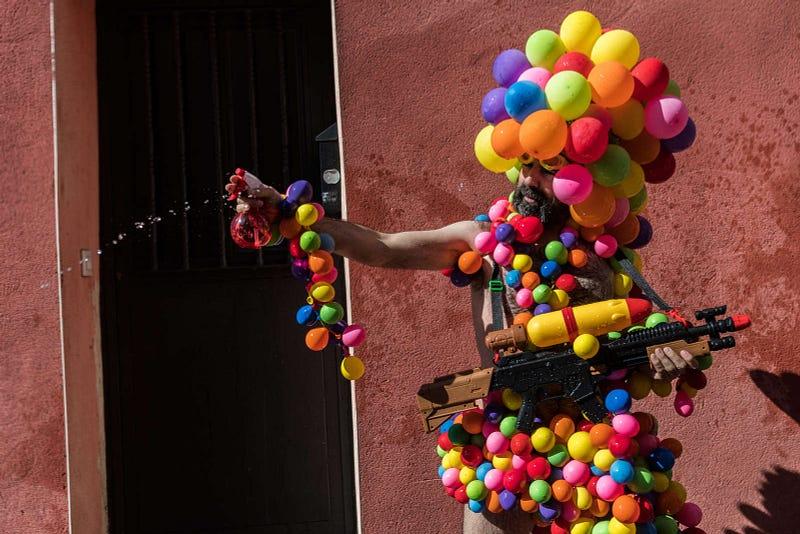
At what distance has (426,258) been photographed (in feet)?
8.61

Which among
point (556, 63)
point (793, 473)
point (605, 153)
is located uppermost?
point (556, 63)

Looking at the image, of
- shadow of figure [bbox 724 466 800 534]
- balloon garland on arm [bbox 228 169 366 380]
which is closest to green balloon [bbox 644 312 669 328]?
balloon garland on arm [bbox 228 169 366 380]

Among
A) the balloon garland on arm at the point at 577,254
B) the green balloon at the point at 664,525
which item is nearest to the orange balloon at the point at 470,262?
the balloon garland on arm at the point at 577,254

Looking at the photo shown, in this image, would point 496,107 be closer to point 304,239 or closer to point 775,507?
point 304,239

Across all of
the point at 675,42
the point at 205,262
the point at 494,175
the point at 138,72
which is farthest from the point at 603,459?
the point at 138,72

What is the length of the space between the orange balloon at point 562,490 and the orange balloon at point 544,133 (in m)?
0.97

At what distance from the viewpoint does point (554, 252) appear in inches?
100.0

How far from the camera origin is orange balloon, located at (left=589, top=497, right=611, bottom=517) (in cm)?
248

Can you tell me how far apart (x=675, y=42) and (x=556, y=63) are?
5.03 feet

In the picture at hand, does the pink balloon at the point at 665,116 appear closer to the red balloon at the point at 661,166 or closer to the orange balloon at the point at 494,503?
the red balloon at the point at 661,166

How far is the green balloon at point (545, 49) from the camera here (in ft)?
8.18

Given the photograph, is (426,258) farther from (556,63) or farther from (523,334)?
(556,63)

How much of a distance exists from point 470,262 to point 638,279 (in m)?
0.53

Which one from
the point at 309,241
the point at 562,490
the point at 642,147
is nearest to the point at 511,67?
the point at 642,147
